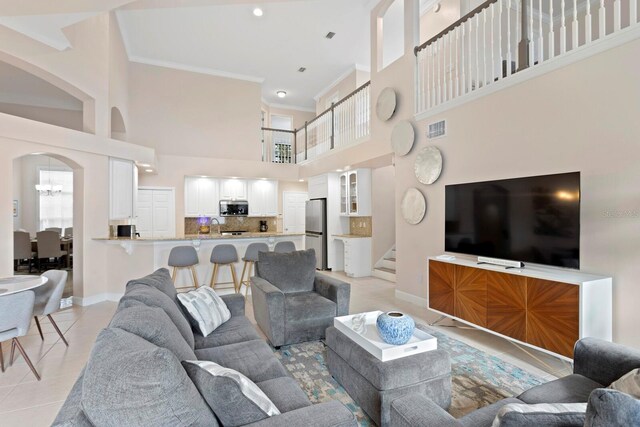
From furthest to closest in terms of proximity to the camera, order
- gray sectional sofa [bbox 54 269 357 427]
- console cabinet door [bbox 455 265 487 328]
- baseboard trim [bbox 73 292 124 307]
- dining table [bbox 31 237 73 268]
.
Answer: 1. dining table [bbox 31 237 73 268]
2. baseboard trim [bbox 73 292 124 307]
3. console cabinet door [bbox 455 265 487 328]
4. gray sectional sofa [bbox 54 269 357 427]

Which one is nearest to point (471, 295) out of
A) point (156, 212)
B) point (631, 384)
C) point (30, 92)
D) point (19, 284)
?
point (631, 384)

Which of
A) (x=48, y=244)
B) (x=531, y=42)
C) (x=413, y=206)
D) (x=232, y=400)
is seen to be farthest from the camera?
(x=48, y=244)

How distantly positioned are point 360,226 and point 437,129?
3425 mm

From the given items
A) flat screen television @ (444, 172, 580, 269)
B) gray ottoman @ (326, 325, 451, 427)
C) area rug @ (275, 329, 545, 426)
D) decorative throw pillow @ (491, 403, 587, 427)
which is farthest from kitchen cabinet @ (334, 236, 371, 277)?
→ decorative throw pillow @ (491, 403, 587, 427)

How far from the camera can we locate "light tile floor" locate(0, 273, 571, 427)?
229 centimetres

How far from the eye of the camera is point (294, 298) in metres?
3.52

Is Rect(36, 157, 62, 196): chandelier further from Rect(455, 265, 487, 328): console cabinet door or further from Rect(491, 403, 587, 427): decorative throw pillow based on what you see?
Rect(491, 403, 587, 427): decorative throw pillow

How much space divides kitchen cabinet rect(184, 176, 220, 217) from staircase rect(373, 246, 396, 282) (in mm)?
4329

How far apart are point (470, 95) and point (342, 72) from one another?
5298 mm

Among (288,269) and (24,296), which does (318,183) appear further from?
(24,296)

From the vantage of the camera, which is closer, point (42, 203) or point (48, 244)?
point (48, 244)

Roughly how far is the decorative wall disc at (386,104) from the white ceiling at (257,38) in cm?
189

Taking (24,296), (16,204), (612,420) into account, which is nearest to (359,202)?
(24,296)

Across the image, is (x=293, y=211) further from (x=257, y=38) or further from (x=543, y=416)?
(x=543, y=416)
